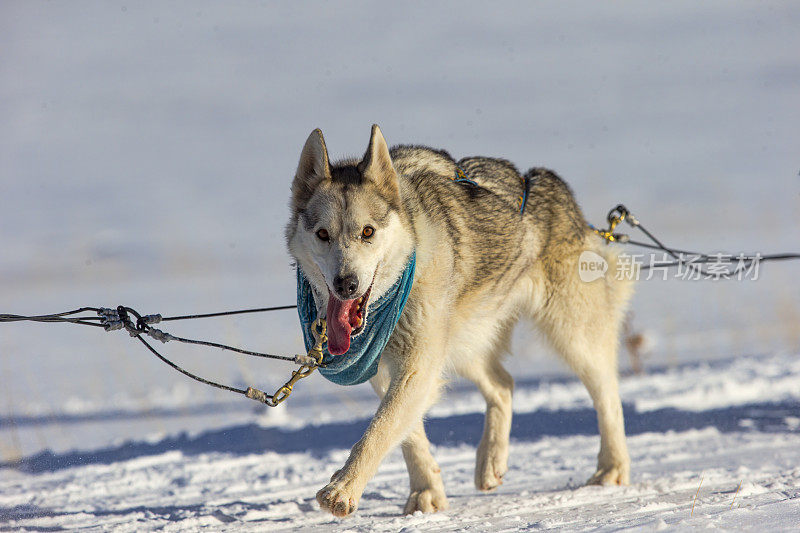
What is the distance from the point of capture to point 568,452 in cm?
557

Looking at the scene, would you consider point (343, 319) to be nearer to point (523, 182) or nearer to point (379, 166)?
point (379, 166)

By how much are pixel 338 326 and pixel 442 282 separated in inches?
27.7

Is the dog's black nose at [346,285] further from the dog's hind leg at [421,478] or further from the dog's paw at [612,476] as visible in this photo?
the dog's paw at [612,476]

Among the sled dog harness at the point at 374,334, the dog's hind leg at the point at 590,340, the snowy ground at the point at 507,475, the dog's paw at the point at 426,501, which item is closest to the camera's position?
the sled dog harness at the point at 374,334

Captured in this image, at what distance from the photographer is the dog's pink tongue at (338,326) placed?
344 cm

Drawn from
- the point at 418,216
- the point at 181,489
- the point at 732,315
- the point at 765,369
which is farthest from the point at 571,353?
the point at 732,315

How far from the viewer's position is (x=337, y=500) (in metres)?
3.15

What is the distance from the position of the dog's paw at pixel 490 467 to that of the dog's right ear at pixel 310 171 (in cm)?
193

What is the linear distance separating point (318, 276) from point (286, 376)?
556 cm

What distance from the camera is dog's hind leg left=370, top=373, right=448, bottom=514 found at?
409cm

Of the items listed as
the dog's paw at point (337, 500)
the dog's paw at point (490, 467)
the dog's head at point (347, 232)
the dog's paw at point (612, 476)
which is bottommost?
the dog's paw at point (612, 476)

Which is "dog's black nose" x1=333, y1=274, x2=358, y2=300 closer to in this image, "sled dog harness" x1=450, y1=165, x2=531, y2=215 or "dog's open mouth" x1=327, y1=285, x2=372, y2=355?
"dog's open mouth" x1=327, y1=285, x2=372, y2=355

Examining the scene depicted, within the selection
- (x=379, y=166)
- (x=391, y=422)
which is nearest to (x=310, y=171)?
(x=379, y=166)

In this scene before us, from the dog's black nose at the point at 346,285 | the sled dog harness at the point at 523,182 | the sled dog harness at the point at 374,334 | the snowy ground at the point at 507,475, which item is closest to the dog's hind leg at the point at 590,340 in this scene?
the snowy ground at the point at 507,475
